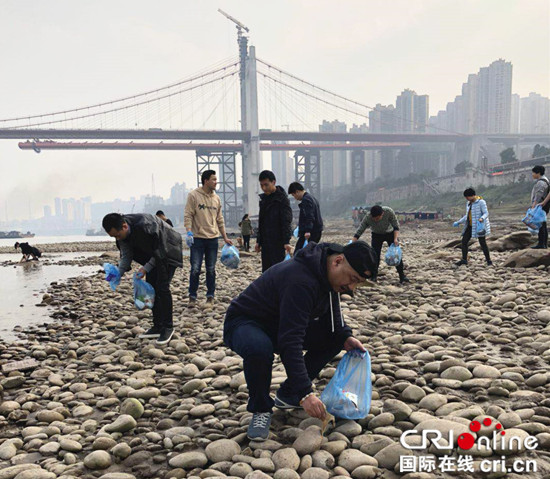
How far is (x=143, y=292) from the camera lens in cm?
449

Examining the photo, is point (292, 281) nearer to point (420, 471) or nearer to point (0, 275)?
point (420, 471)

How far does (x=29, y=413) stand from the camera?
3.03 meters

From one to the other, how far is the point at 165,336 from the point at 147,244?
100 centimetres

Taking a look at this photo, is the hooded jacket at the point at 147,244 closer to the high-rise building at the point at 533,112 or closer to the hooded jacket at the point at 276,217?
the hooded jacket at the point at 276,217

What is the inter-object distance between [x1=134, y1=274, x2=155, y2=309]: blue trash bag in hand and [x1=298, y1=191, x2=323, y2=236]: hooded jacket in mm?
2341

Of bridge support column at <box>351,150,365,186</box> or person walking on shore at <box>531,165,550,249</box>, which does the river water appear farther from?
bridge support column at <box>351,150,365,186</box>

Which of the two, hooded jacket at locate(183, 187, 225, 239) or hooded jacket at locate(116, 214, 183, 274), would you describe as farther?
hooded jacket at locate(183, 187, 225, 239)

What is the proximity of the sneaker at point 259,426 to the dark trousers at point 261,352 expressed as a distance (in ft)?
0.11

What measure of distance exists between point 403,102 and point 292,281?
12635cm

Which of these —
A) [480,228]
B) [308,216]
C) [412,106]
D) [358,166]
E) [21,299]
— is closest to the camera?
[308,216]

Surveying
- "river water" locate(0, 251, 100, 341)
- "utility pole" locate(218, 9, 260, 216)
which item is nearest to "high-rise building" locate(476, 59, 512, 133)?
"utility pole" locate(218, 9, 260, 216)

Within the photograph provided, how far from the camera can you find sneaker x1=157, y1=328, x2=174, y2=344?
14.6 ft

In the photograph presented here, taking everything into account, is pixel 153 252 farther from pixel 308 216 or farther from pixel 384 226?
pixel 384 226

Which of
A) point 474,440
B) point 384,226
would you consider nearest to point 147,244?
point 474,440
